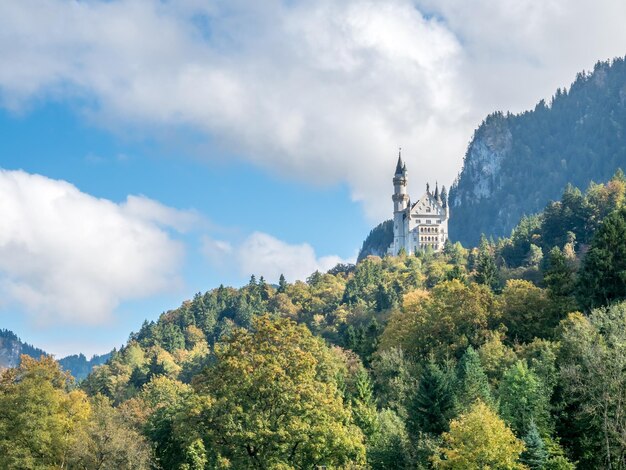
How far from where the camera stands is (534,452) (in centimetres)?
4594

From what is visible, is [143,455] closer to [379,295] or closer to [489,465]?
[489,465]

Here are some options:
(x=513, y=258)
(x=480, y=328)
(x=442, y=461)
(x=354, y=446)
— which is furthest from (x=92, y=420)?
(x=513, y=258)

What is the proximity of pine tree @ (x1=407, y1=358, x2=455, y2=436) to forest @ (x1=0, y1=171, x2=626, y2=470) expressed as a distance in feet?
0.28

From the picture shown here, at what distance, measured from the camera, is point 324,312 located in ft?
486

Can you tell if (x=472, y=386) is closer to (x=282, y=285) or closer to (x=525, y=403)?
(x=525, y=403)

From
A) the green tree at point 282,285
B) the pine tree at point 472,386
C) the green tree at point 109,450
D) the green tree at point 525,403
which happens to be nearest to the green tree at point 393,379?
the pine tree at point 472,386

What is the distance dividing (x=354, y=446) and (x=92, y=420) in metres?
23.8

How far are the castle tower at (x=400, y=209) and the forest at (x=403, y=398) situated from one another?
101228 mm

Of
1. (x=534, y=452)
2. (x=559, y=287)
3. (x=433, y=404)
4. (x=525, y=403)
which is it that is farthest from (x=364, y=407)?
(x=559, y=287)

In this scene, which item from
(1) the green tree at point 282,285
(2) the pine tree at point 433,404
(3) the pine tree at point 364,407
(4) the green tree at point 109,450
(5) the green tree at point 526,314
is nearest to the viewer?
(2) the pine tree at point 433,404

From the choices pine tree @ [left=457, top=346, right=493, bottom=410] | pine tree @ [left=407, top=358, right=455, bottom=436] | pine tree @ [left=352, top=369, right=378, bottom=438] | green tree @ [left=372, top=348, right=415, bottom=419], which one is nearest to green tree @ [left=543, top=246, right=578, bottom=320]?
pine tree @ [left=457, top=346, right=493, bottom=410]

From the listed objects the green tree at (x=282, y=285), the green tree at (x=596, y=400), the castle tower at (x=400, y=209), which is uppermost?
the castle tower at (x=400, y=209)

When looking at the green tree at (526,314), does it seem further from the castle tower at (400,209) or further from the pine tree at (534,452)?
the castle tower at (400,209)

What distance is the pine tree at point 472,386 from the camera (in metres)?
53.2
